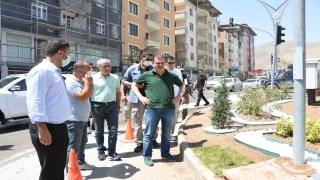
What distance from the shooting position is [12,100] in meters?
8.46

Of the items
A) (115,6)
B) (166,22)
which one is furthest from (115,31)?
(166,22)

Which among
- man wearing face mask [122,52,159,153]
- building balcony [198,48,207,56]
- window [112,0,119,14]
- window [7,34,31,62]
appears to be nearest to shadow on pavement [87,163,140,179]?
man wearing face mask [122,52,159,153]

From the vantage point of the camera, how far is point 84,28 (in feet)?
85.2

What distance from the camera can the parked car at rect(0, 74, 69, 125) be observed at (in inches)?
327

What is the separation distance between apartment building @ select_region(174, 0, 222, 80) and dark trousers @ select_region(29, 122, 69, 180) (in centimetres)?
3996

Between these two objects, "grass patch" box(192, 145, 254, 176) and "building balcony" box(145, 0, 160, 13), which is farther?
"building balcony" box(145, 0, 160, 13)

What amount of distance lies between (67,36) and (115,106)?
21.3 m

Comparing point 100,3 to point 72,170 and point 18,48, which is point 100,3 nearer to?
point 18,48

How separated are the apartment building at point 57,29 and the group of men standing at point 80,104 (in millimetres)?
16768

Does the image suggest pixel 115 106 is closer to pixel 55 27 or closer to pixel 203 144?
pixel 203 144

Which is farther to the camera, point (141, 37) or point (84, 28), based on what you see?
point (141, 37)

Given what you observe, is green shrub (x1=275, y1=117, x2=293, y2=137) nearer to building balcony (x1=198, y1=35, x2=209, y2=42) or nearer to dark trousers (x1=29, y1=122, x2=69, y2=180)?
dark trousers (x1=29, y1=122, x2=69, y2=180)

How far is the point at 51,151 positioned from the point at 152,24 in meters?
34.8

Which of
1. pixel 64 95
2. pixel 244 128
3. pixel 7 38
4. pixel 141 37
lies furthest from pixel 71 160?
pixel 141 37
